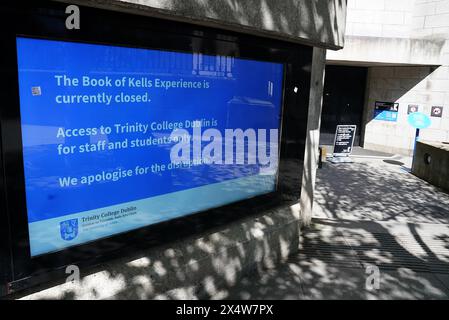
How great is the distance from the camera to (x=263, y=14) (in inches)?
156

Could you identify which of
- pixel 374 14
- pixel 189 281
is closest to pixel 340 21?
pixel 189 281

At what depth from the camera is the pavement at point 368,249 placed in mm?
4578

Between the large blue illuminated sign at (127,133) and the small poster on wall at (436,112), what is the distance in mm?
10526

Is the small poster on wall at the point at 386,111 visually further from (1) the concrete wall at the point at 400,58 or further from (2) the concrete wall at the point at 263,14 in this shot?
(2) the concrete wall at the point at 263,14

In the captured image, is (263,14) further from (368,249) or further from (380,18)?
(380,18)

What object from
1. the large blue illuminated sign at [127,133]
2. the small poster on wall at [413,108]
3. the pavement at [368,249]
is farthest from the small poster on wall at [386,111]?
the large blue illuminated sign at [127,133]

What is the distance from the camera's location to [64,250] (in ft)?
9.89

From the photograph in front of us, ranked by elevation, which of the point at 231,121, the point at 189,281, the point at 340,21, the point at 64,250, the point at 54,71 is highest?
the point at 340,21

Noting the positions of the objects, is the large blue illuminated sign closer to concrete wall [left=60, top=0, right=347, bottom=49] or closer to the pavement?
concrete wall [left=60, top=0, right=347, bottom=49]

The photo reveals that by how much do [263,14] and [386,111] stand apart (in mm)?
11897

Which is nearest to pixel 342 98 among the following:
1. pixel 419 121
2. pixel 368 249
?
pixel 419 121

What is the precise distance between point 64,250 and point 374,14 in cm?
1356
